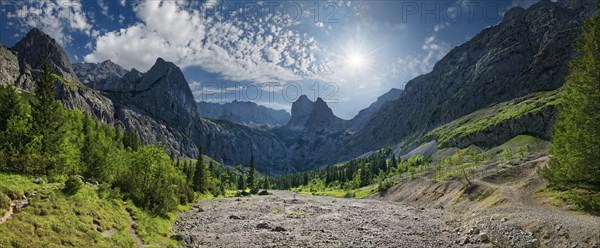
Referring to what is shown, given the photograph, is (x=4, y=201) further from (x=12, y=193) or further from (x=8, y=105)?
(x=8, y=105)

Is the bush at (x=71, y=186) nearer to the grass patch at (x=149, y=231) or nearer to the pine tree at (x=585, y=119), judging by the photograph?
the grass patch at (x=149, y=231)

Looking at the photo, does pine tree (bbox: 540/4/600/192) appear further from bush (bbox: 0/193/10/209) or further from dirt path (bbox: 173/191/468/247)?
bush (bbox: 0/193/10/209)

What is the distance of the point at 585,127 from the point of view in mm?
36000

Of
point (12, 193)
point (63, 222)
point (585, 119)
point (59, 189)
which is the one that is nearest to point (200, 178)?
point (59, 189)

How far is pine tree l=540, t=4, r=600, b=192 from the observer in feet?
117

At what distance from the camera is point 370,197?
13438cm

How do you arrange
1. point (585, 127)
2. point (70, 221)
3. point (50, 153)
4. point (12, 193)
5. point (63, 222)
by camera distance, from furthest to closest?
1. point (50, 153)
2. point (585, 127)
3. point (70, 221)
4. point (63, 222)
5. point (12, 193)

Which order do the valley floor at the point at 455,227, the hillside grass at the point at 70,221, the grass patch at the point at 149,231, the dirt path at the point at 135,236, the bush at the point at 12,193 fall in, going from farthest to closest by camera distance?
the valley floor at the point at 455,227 < the grass patch at the point at 149,231 < the dirt path at the point at 135,236 < the bush at the point at 12,193 < the hillside grass at the point at 70,221

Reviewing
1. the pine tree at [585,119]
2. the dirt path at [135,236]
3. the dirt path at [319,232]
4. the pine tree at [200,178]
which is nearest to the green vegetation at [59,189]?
the dirt path at [135,236]

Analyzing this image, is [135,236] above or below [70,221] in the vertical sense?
below

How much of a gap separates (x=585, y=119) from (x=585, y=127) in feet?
2.98

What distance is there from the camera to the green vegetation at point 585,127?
35.6 m

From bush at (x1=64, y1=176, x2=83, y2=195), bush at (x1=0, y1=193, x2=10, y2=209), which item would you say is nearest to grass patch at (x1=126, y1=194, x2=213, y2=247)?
bush at (x1=64, y1=176, x2=83, y2=195)

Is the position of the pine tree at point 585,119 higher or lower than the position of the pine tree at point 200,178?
higher
